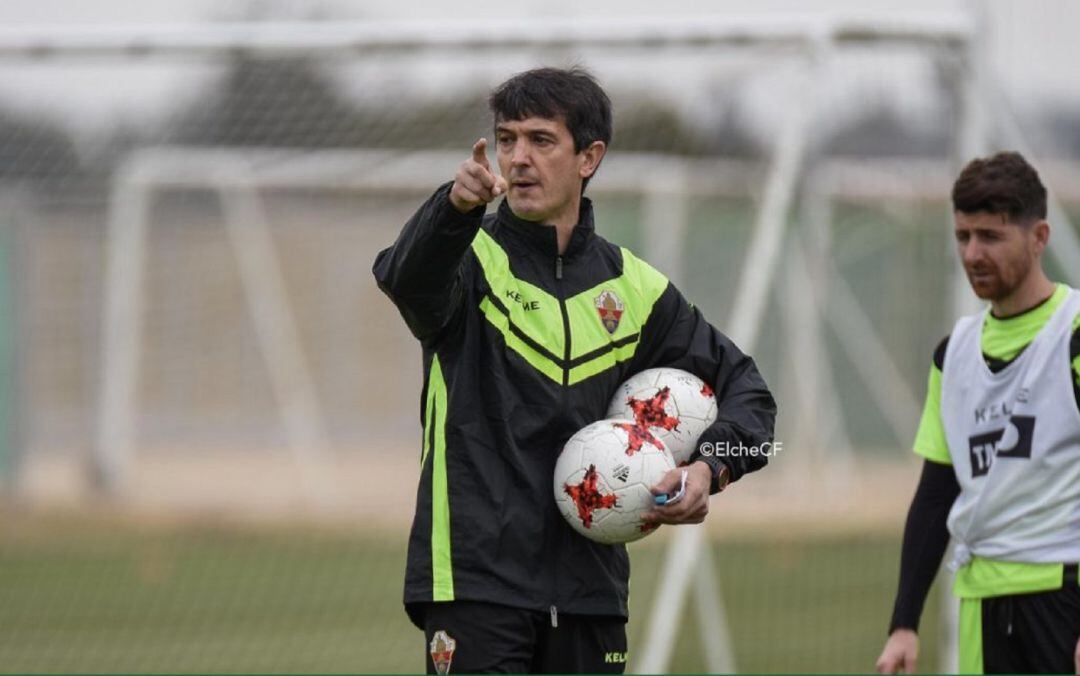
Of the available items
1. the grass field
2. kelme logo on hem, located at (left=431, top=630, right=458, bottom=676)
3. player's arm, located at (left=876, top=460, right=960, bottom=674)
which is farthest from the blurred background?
kelme logo on hem, located at (left=431, top=630, right=458, bottom=676)

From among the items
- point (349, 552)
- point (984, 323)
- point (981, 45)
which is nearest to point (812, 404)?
point (349, 552)

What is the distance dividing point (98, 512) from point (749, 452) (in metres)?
9.64

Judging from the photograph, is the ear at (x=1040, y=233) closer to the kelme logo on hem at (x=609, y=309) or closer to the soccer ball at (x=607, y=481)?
the kelme logo on hem at (x=609, y=309)

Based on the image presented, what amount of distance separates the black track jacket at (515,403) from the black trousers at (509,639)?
0.16ft

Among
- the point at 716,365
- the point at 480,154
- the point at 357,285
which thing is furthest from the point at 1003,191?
the point at 357,285

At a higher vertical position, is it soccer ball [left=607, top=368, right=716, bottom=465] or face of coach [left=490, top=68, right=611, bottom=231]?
face of coach [left=490, top=68, right=611, bottom=231]

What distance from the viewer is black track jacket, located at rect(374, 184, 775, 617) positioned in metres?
4.34

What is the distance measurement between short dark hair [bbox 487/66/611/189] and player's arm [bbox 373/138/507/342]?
450 millimetres

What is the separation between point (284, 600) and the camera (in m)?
12.4

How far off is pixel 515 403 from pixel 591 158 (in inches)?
28.8

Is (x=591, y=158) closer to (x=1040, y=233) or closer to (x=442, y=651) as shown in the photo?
(x=442, y=651)

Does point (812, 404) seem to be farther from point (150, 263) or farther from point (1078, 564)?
point (1078, 564)

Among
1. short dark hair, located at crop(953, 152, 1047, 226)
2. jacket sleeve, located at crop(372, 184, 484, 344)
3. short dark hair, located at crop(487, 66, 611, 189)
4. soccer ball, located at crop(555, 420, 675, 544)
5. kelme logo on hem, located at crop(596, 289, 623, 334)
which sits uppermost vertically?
short dark hair, located at crop(487, 66, 611, 189)

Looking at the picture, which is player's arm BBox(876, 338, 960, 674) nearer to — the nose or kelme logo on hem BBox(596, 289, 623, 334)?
kelme logo on hem BBox(596, 289, 623, 334)
